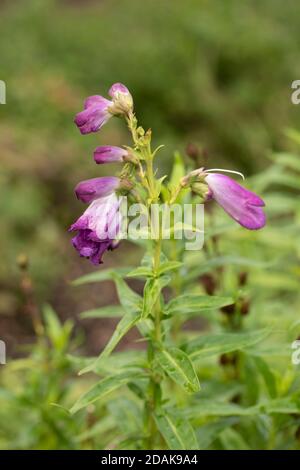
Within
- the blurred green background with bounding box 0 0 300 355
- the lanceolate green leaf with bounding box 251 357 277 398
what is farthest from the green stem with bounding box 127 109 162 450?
the blurred green background with bounding box 0 0 300 355

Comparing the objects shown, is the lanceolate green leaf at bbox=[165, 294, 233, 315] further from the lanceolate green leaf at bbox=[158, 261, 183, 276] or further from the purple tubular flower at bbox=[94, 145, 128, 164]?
the purple tubular flower at bbox=[94, 145, 128, 164]

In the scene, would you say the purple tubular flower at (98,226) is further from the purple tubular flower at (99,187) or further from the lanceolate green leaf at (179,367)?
the lanceolate green leaf at (179,367)

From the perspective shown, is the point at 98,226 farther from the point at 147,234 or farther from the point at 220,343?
the point at 220,343

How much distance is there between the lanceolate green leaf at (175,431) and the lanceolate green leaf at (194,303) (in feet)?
0.88

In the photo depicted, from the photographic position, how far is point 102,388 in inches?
62.4

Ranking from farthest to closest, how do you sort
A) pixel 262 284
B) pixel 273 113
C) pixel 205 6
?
pixel 205 6, pixel 273 113, pixel 262 284

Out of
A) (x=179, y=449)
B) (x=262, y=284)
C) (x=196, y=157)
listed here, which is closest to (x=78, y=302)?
(x=262, y=284)

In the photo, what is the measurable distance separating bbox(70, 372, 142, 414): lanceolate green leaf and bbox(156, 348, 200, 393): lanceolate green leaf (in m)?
0.10

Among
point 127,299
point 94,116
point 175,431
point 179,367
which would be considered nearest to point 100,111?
point 94,116

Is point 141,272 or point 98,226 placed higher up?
point 98,226

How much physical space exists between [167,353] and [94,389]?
0.62ft

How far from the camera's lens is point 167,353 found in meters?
1.61

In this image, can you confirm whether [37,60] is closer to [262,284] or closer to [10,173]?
[10,173]

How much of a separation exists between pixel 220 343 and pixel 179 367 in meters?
0.19
